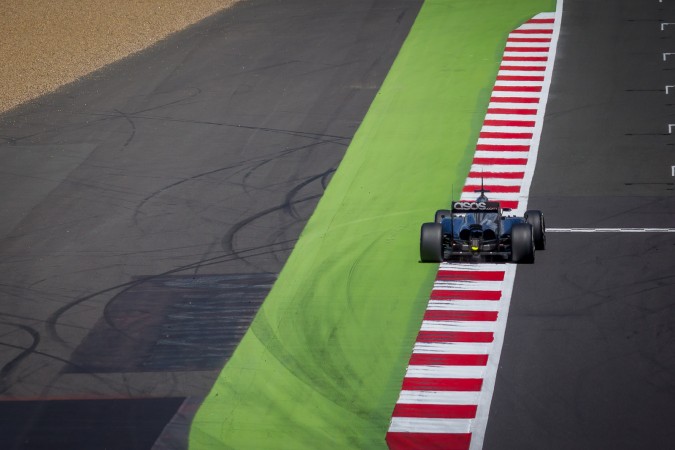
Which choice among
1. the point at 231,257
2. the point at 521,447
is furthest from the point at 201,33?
the point at 521,447

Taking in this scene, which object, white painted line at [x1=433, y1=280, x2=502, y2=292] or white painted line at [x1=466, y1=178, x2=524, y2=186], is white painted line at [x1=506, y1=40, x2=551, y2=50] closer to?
white painted line at [x1=466, y1=178, x2=524, y2=186]

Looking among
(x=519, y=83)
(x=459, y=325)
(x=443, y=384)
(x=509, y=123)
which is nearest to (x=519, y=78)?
(x=519, y=83)

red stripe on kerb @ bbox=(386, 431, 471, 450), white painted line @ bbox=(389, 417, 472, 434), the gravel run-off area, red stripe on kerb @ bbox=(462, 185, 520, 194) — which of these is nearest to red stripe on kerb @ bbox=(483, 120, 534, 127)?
red stripe on kerb @ bbox=(462, 185, 520, 194)

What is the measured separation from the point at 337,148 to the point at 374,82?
534 centimetres

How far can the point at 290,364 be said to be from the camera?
24047 millimetres

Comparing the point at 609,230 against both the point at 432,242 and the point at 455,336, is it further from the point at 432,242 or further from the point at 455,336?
the point at 455,336

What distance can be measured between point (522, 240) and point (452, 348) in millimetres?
3133

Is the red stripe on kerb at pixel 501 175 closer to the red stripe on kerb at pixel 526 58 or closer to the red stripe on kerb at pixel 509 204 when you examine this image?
the red stripe on kerb at pixel 509 204

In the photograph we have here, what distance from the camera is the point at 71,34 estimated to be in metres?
45.5

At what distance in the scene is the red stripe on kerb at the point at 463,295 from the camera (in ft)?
85.9

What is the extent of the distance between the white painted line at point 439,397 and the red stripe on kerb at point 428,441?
3.62ft

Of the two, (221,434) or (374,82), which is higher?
(221,434)

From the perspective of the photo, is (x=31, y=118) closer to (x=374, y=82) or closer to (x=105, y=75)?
(x=105, y=75)

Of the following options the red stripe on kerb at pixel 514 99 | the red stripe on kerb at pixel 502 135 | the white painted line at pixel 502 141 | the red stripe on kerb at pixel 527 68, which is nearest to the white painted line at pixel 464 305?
the white painted line at pixel 502 141
